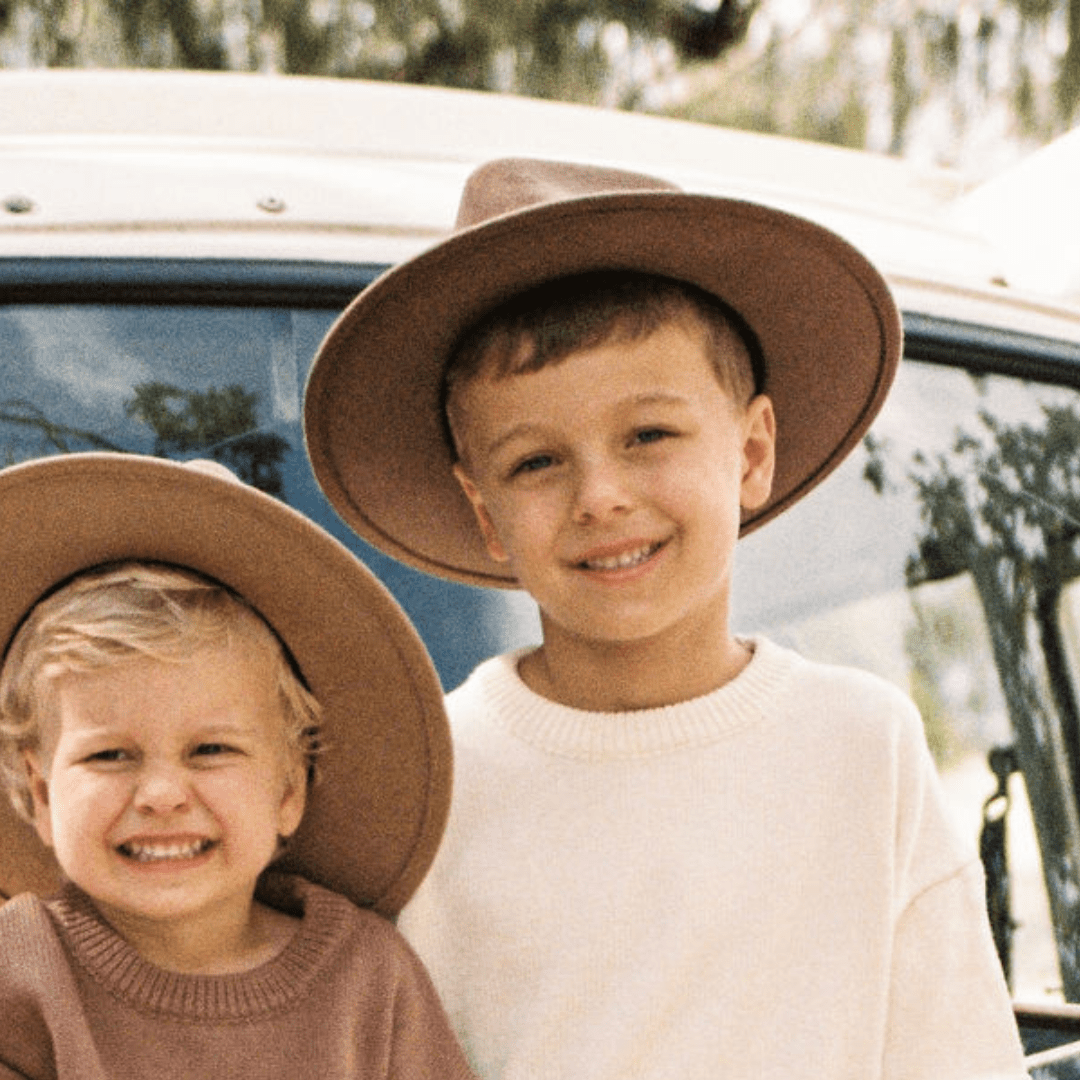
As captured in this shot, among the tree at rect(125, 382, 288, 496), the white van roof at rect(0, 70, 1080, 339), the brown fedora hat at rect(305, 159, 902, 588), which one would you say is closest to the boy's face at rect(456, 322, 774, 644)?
the brown fedora hat at rect(305, 159, 902, 588)

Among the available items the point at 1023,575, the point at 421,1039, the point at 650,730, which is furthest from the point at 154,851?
the point at 1023,575

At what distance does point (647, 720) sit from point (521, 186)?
1.92 feet

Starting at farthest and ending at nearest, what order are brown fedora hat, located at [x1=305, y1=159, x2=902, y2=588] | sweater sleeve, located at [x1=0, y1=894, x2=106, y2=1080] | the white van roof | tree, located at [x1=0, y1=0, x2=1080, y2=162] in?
tree, located at [x1=0, y1=0, x2=1080, y2=162] → the white van roof → brown fedora hat, located at [x1=305, y1=159, x2=902, y2=588] → sweater sleeve, located at [x1=0, y1=894, x2=106, y2=1080]

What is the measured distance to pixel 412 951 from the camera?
5.32 feet

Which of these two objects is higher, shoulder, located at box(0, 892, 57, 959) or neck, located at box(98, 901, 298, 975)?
shoulder, located at box(0, 892, 57, 959)

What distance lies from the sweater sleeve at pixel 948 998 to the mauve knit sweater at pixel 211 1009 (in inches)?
17.6

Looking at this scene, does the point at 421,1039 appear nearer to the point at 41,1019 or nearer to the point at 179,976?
the point at 179,976

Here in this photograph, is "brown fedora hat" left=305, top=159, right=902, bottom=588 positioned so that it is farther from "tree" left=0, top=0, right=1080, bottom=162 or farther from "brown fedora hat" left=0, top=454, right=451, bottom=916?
"tree" left=0, top=0, right=1080, bottom=162

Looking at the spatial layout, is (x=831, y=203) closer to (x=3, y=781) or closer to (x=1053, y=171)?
(x=1053, y=171)

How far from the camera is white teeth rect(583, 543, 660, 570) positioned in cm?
165

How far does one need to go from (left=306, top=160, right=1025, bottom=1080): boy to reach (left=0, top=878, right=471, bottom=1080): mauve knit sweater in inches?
4.1

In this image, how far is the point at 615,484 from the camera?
1618mm

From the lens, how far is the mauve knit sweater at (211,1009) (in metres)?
1.42

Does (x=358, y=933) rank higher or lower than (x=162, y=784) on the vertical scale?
lower
